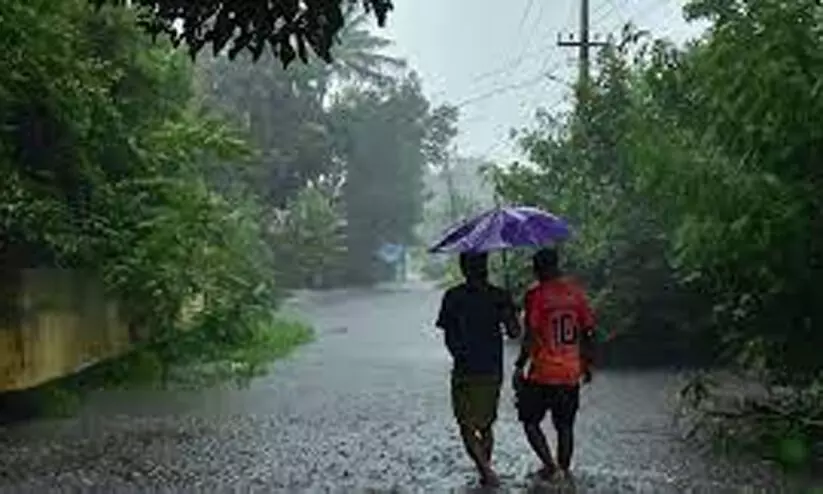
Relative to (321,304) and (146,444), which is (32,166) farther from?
(321,304)

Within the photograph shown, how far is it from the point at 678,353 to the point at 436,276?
79.8m

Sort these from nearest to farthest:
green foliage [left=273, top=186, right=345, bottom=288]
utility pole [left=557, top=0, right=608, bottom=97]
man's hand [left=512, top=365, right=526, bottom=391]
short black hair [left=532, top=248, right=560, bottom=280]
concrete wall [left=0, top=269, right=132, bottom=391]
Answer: short black hair [left=532, top=248, right=560, bottom=280] → man's hand [left=512, top=365, right=526, bottom=391] → concrete wall [left=0, top=269, right=132, bottom=391] → utility pole [left=557, top=0, right=608, bottom=97] → green foliage [left=273, top=186, right=345, bottom=288]

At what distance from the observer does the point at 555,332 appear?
35.4 ft

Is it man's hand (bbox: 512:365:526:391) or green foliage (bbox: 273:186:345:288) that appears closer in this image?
man's hand (bbox: 512:365:526:391)

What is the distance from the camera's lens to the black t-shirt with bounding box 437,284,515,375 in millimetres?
10891

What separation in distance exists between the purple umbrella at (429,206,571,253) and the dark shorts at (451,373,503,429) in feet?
3.13

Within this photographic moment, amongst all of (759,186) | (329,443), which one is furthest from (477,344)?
(759,186)

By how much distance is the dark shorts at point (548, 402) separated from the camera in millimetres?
10852

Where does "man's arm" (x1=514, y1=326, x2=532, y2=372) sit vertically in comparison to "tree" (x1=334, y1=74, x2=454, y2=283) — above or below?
below

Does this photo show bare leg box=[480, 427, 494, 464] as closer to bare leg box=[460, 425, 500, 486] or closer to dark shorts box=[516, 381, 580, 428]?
bare leg box=[460, 425, 500, 486]

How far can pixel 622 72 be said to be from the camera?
28172 mm

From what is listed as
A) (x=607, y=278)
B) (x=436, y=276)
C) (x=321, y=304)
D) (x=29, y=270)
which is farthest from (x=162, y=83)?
(x=436, y=276)

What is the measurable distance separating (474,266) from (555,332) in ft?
2.49

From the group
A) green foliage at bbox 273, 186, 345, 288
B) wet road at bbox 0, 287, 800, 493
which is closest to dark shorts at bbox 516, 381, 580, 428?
wet road at bbox 0, 287, 800, 493
